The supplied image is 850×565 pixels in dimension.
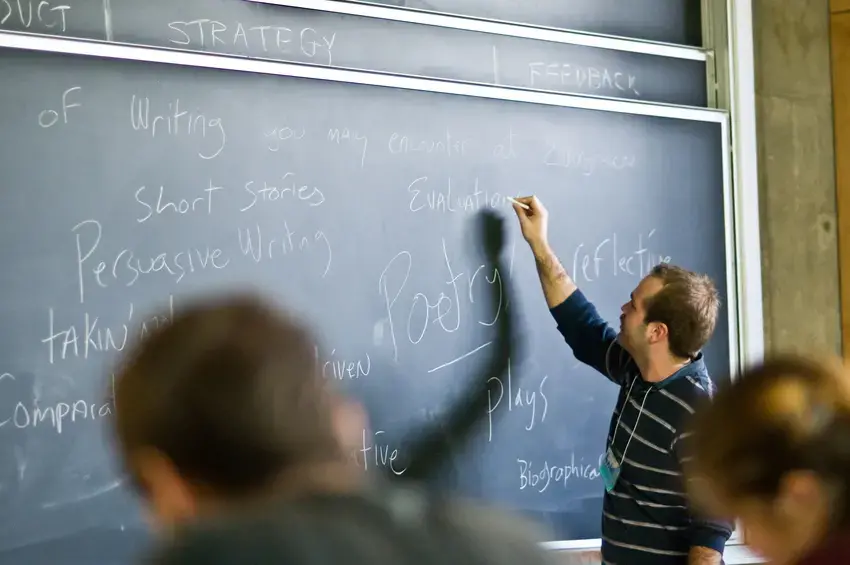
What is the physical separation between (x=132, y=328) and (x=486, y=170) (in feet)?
3.65

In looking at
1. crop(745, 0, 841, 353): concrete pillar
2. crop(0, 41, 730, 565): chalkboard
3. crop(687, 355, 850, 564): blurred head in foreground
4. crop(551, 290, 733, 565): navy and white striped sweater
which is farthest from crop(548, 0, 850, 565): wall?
crop(687, 355, 850, 564): blurred head in foreground

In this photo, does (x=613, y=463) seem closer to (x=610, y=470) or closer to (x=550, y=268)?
(x=610, y=470)

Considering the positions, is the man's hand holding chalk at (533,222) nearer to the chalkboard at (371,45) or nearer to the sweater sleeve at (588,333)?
the sweater sleeve at (588,333)

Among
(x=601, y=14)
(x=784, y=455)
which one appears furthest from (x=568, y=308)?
(x=784, y=455)

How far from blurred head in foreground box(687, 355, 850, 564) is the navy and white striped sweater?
1425 mm

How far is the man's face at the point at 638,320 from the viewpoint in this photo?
9.12 ft

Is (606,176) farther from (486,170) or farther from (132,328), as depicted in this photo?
(132,328)

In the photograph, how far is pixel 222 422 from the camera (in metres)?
0.95

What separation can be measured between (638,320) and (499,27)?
0.96 m

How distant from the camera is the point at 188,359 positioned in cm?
97

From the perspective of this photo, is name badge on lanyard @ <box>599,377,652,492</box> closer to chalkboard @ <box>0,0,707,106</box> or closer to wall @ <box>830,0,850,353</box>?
chalkboard @ <box>0,0,707,106</box>

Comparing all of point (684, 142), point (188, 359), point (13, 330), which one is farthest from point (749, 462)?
point (684, 142)

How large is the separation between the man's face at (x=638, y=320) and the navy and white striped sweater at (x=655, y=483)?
9 centimetres

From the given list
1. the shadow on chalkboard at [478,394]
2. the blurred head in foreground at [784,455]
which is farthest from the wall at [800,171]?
the blurred head in foreground at [784,455]
